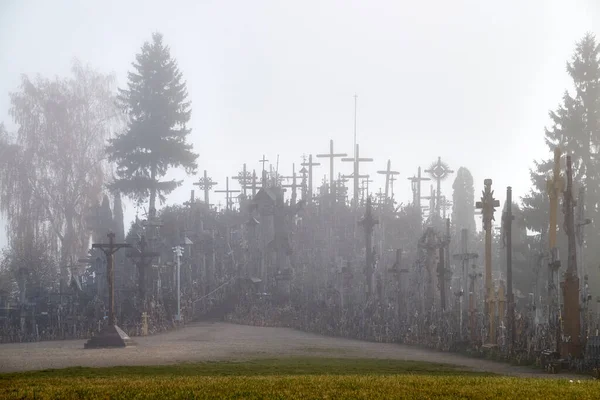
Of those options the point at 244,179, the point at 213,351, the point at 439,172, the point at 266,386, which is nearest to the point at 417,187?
the point at 439,172

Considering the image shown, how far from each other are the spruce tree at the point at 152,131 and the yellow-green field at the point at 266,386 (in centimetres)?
3648

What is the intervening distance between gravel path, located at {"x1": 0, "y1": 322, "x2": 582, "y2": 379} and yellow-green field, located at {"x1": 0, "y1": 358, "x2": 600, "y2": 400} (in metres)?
3.05

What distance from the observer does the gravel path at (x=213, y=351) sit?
24203 mm

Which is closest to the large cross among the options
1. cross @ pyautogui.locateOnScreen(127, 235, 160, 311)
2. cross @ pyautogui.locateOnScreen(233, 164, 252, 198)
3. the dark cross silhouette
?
cross @ pyautogui.locateOnScreen(233, 164, 252, 198)

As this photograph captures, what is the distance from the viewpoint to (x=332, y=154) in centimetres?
5875

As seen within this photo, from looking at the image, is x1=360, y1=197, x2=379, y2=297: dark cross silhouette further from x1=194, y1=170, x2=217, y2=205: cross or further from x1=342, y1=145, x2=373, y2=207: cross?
x1=194, y1=170, x2=217, y2=205: cross

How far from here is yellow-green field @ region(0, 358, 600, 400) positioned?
15.1 meters

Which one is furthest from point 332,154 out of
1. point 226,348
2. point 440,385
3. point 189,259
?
point 440,385

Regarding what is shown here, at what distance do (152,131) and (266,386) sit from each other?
42902 mm

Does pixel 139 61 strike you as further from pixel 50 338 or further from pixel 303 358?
pixel 303 358

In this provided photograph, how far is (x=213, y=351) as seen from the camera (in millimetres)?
27453

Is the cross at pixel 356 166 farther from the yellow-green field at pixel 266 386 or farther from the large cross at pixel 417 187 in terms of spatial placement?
the yellow-green field at pixel 266 386

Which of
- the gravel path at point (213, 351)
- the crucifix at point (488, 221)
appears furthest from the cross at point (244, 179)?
the crucifix at point (488, 221)

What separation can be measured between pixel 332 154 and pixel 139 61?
13.5 metres
